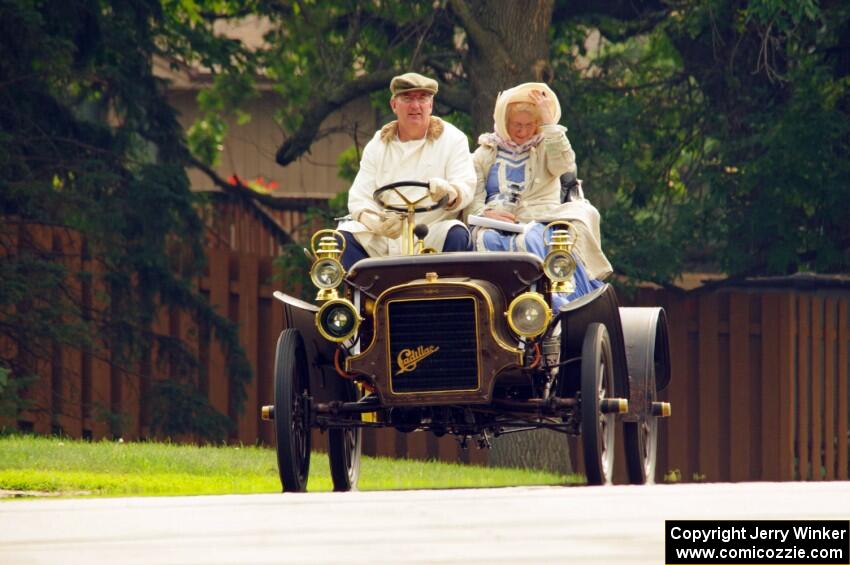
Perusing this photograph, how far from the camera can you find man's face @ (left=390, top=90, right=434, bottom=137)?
1069 centimetres

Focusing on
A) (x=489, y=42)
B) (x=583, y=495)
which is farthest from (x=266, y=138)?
(x=583, y=495)

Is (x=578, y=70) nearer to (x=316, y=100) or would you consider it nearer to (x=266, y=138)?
(x=316, y=100)

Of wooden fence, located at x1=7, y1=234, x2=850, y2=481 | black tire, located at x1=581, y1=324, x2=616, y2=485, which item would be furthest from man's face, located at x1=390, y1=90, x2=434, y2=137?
wooden fence, located at x1=7, y1=234, x2=850, y2=481

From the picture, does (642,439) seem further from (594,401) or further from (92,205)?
(92,205)

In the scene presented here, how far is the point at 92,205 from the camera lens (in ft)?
53.7

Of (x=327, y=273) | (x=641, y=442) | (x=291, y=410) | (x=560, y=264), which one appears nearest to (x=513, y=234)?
(x=560, y=264)

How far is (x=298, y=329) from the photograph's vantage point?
1017 cm

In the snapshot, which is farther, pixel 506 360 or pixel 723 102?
pixel 723 102

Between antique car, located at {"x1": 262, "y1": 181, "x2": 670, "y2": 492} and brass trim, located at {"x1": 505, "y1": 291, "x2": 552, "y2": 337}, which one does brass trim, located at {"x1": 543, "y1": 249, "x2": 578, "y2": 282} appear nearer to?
antique car, located at {"x1": 262, "y1": 181, "x2": 670, "y2": 492}

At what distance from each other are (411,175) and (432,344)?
4.07 ft

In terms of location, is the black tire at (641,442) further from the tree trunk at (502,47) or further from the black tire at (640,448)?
the tree trunk at (502,47)

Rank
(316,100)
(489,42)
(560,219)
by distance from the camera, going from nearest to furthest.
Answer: (560,219) → (489,42) → (316,100)

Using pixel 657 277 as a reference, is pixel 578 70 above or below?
above

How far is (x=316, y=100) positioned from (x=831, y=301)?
4.82m
